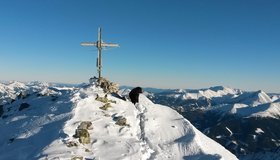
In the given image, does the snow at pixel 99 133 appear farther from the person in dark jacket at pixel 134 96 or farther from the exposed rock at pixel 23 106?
the person in dark jacket at pixel 134 96

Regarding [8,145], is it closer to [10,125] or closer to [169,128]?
[10,125]

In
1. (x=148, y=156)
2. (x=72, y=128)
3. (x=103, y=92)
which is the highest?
(x=103, y=92)

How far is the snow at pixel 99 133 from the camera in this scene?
29578 millimetres

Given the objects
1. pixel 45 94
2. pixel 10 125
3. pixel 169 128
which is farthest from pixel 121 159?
pixel 45 94

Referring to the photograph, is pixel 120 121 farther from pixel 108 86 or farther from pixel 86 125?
pixel 108 86

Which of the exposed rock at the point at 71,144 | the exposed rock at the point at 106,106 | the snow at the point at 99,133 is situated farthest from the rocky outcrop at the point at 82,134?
the exposed rock at the point at 106,106

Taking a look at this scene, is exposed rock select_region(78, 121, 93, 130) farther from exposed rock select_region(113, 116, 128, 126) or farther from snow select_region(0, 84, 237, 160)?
exposed rock select_region(113, 116, 128, 126)

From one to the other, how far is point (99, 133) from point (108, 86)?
56.9ft

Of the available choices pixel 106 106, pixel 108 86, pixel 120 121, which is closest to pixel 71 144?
pixel 120 121

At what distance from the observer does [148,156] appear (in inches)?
1212

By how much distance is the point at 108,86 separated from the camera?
164 ft

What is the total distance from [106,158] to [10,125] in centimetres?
1559

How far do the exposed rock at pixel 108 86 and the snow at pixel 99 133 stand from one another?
424 centimetres

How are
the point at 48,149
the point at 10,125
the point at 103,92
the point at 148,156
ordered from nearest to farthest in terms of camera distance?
the point at 48,149, the point at 148,156, the point at 10,125, the point at 103,92
